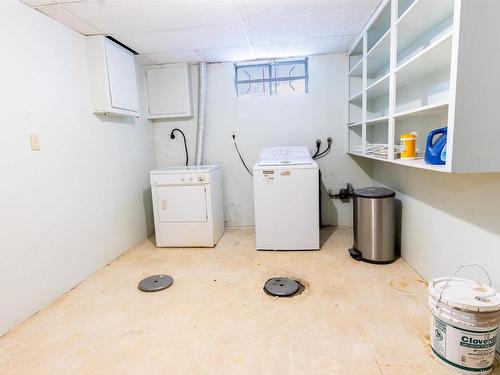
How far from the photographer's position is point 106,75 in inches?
98.0

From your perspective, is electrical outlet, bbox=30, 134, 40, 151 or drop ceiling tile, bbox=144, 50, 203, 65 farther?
drop ceiling tile, bbox=144, 50, 203, 65

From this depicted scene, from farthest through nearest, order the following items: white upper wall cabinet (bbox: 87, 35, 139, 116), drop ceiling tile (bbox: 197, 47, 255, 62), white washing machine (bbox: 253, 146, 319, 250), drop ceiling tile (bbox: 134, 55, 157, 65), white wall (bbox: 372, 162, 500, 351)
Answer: drop ceiling tile (bbox: 134, 55, 157, 65) → drop ceiling tile (bbox: 197, 47, 255, 62) → white washing machine (bbox: 253, 146, 319, 250) → white upper wall cabinet (bbox: 87, 35, 139, 116) → white wall (bbox: 372, 162, 500, 351)

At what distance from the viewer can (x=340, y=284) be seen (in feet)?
6.89

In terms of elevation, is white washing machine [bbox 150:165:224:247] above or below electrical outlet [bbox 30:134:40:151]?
below

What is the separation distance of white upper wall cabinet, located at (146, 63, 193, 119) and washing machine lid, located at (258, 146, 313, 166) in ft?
3.65

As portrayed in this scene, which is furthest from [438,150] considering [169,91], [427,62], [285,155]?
[169,91]

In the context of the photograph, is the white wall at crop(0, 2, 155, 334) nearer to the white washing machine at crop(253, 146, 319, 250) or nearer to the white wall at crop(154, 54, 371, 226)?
the white wall at crop(154, 54, 371, 226)

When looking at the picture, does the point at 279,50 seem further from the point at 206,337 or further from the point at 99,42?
the point at 206,337

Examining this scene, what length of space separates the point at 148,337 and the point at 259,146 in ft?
8.23

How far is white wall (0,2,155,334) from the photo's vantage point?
1.76 metres

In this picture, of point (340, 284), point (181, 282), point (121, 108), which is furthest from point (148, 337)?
point (121, 108)

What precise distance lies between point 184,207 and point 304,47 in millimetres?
2145

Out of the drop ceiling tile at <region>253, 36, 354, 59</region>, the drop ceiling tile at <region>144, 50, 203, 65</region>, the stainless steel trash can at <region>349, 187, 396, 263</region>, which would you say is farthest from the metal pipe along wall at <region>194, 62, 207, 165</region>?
the stainless steel trash can at <region>349, 187, 396, 263</region>

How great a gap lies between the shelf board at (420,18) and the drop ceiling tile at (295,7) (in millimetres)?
372
